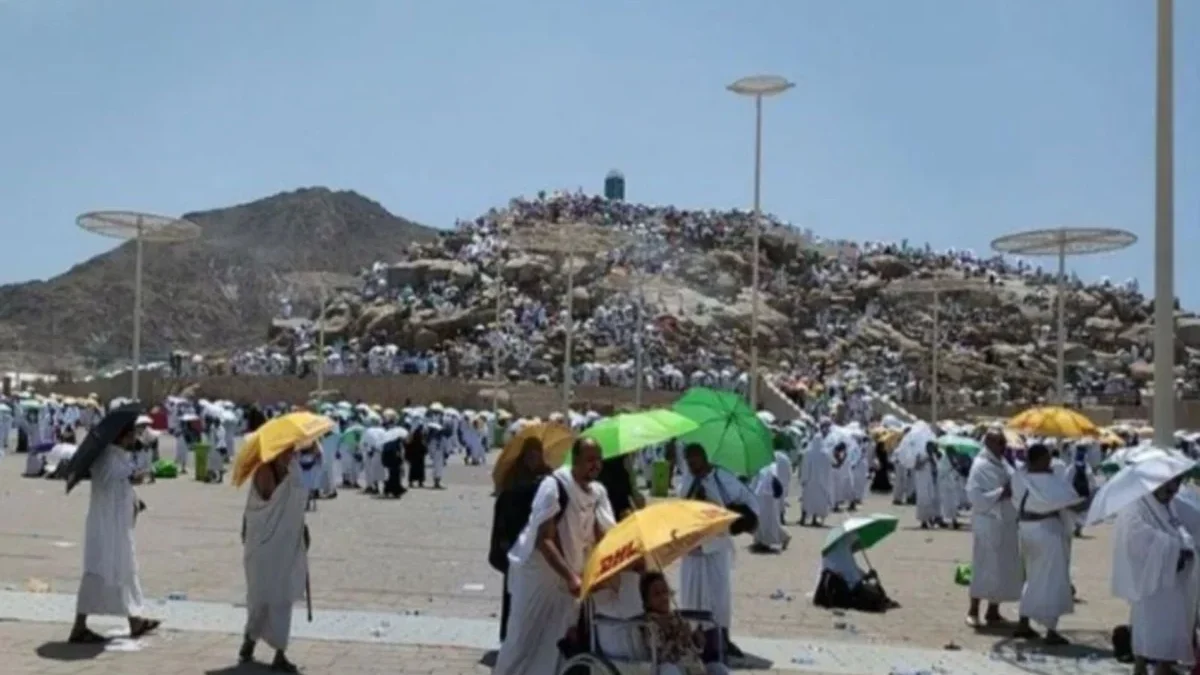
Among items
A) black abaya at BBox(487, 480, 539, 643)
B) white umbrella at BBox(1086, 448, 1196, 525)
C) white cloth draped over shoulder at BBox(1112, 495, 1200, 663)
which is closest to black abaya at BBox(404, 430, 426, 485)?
black abaya at BBox(487, 480, 539, 643)

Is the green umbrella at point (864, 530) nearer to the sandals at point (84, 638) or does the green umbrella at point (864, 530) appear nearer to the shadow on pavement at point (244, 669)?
the shadow on pavement at point (244, 669)

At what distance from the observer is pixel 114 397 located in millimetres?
53250

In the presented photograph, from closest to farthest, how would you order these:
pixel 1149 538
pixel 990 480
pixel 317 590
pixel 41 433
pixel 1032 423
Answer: pixel 1149 538
pixel 990 480
pixel 317 590
pixel 1032 423
pixel 41 433

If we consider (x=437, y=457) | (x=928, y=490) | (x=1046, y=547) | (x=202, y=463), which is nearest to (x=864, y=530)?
(x=1046, y=547)

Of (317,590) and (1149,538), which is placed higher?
(1149,538)

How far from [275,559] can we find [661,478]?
15.8 metres

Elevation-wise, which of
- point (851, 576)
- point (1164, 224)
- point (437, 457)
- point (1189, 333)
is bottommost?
point (851, 576)

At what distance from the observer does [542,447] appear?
844cm

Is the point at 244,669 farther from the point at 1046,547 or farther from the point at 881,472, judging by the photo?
the point at 881,472

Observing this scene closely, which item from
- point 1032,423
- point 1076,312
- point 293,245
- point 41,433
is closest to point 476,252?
point 1076,312

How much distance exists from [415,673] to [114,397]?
47.9 metres

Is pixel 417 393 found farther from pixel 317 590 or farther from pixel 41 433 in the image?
pixel 317 590

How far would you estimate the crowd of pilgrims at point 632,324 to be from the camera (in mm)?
52594

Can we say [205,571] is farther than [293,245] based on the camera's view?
No
